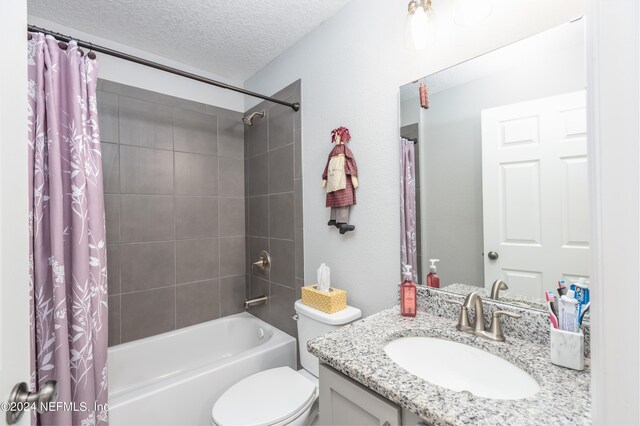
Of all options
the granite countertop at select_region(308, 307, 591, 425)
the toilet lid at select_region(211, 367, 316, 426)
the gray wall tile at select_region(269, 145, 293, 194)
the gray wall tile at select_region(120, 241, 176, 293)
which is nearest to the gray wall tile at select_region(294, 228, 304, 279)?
the gray wall tile at select_region(269, 145, 293, 194)

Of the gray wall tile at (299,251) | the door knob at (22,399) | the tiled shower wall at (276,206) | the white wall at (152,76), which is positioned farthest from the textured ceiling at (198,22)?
the door knob at (22,399)

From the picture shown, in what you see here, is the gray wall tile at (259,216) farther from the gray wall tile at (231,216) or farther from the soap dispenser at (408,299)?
the soap dispenser at (408,299)

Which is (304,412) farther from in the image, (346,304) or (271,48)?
(271,48)

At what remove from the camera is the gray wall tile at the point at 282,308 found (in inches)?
76.0

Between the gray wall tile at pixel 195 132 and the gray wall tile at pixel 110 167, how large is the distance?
38 cm

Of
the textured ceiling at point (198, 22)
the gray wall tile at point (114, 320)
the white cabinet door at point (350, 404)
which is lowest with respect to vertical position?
the gray wall tile at point (114, 320)

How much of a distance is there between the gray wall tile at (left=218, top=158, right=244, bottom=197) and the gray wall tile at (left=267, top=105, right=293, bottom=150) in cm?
44

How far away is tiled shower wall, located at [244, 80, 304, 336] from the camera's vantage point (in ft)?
6.20

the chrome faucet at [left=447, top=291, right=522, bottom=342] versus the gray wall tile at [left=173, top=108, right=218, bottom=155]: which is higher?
the gray wall tile at [left=173, top=108, right=218, bottom=155]

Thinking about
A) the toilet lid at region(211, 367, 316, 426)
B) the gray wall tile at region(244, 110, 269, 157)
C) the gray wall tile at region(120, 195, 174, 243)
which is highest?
the gray wall tile at region(244, 110, 269, 157)

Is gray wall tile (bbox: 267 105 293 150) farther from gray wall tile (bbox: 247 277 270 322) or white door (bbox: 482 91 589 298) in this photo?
white door (bbox: 482 91 589 298)

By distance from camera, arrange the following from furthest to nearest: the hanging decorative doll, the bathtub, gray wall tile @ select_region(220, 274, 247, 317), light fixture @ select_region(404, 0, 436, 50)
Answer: gray wall tile @ select_region(220, 274, 247, 317) → the hanging decorative doll → the bathtub → light fixture @ select_region(404, 0, 436, 50)

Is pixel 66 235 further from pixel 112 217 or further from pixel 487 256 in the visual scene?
pixel 487 256

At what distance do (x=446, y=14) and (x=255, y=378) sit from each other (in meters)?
1.85
